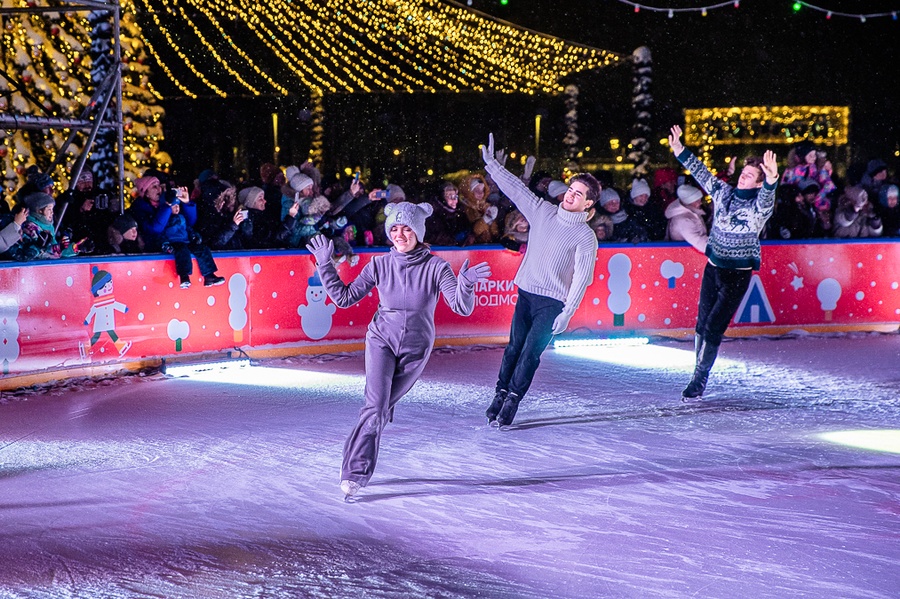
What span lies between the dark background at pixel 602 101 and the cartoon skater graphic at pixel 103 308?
11497mm

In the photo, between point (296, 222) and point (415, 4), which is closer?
point (296, 222)

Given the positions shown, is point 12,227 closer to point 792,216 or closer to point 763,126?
point 792,216

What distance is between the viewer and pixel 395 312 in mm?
5516

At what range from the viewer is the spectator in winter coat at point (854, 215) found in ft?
40.9

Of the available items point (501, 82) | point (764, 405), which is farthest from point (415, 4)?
point (764, 405)

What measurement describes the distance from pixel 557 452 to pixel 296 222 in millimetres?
5001

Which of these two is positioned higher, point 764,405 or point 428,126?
point 428,126

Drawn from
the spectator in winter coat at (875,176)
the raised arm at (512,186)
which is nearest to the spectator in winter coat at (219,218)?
the raised arm at (512,186)

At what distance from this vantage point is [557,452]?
653 centimetres

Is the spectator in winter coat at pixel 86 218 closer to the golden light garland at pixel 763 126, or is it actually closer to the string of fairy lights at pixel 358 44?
the string of fairy lights at pixel 358 44

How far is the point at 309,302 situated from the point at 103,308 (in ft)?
6.98

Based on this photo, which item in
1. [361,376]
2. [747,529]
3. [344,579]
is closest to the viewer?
[344,579]

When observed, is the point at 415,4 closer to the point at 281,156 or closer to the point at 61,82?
the point at 61,82

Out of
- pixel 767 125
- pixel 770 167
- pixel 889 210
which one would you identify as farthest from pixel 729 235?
pixel 767 125
